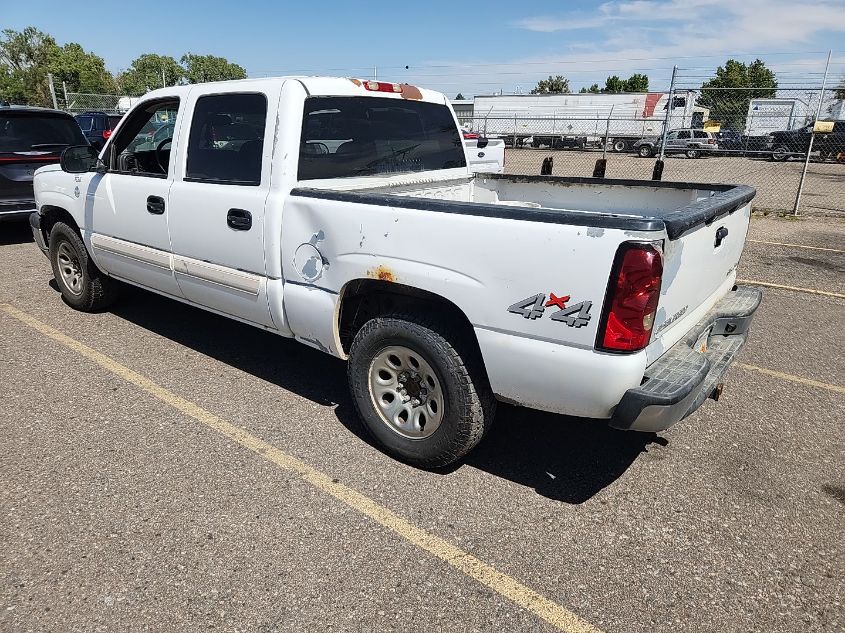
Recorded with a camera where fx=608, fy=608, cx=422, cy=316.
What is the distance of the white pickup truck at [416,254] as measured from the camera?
2475 mm

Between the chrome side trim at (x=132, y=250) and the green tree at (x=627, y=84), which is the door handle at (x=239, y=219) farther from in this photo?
the green tree at (x=627, y=84)

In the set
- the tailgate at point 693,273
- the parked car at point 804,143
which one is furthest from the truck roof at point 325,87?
the parked car at point 804,143

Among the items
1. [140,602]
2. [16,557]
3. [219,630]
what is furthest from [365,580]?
[16,557]

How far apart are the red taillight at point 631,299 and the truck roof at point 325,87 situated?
2.15m

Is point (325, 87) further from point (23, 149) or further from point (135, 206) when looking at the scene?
point (23, 149)

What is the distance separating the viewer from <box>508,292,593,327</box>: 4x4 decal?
8.05ft

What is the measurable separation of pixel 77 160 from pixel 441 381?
11.5ft

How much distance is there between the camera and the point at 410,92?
4270mm

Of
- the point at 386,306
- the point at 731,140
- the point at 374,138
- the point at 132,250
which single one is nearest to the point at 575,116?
the point at 731,140

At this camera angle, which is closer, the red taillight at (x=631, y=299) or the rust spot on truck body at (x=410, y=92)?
the red taillight at (x=631, y=299)

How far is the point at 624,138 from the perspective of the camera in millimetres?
37156

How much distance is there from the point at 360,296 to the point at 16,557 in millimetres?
1955

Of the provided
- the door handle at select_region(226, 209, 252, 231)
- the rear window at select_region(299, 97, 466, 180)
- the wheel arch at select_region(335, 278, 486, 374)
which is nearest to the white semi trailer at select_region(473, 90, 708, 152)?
the rear window at select_region(299, 97, 466, 180)

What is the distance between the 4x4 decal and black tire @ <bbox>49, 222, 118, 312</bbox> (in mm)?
4211
